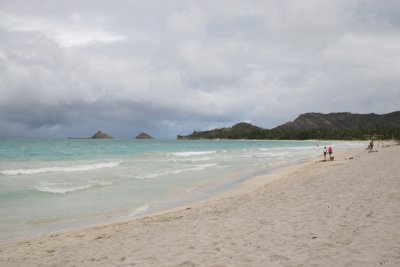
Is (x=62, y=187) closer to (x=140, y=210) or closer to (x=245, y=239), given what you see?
(x=140, y=210)

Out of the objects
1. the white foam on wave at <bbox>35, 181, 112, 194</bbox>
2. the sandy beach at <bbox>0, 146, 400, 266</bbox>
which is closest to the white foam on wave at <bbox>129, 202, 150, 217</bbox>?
the sandy beach at <bbox>0, 146, 400, 266</bbox>

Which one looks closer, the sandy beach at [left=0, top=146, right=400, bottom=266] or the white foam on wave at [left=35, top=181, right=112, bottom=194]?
the sandy beach at [left=0, top=146, right=400, bottom=266]

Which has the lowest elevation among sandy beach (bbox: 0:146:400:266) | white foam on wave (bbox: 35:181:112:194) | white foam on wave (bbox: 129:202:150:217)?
white foam on wave (bbox: 129:202:150:217)

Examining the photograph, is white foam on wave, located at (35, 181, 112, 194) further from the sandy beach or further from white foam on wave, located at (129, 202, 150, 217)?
the sandy beach

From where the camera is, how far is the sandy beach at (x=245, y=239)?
627 cm

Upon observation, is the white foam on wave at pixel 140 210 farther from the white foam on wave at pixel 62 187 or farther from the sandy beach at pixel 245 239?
the white foam on wave at pixel 62 187

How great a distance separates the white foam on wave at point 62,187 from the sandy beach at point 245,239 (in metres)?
8.54

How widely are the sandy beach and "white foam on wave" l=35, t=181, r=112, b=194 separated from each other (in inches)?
336

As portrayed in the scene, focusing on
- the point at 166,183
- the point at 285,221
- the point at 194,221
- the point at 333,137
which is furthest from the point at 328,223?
the point at 333,137

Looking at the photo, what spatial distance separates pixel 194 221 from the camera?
32.4ft

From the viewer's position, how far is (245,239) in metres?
7.49

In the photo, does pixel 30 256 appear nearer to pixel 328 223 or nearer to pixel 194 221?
pixel 194 221

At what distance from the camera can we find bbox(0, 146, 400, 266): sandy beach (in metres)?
6.27

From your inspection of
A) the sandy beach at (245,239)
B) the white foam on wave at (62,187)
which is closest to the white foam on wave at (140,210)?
the sandy beach at (245,239)
